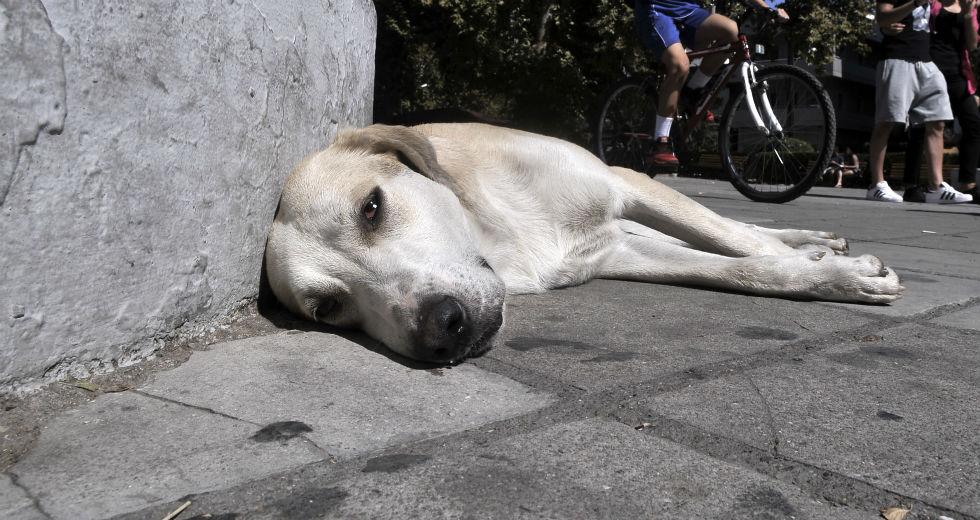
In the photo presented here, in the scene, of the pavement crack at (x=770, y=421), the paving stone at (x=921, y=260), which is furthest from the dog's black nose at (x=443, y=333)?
the paving stone at (x=921, y=260)

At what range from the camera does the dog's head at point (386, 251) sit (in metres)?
2.25

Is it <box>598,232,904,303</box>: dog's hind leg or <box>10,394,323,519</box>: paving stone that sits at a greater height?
<box>598,232,904,303</box>: dog's hind leg

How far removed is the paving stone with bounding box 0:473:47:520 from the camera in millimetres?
1320

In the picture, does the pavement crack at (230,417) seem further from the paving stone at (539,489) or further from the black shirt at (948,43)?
the black shirt at (948,43)

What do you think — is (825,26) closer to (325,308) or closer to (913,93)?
(913,93)

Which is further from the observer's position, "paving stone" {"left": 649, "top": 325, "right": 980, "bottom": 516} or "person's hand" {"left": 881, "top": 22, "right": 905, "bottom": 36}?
"person's hand" {"left": 881, "top": 22, "right": 905, "bottom": 36}

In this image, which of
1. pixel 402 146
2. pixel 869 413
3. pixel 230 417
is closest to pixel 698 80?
pixel 402 146

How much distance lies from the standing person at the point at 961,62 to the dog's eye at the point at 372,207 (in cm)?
754

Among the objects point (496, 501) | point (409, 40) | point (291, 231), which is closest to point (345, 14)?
point (291, 231)

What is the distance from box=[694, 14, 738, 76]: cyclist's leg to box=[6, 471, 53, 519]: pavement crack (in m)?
6.16

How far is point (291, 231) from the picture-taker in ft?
9.00

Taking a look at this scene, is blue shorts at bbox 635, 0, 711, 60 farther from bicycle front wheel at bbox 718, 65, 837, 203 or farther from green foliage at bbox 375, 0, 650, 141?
green foliage at bbox 375, 0, 650, 141

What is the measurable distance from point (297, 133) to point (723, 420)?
6.34 ft

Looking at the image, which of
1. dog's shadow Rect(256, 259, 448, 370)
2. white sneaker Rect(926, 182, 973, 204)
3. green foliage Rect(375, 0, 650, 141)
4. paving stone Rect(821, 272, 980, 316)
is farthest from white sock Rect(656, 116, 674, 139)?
green foliage Rect(375, 0, 650, 141)
